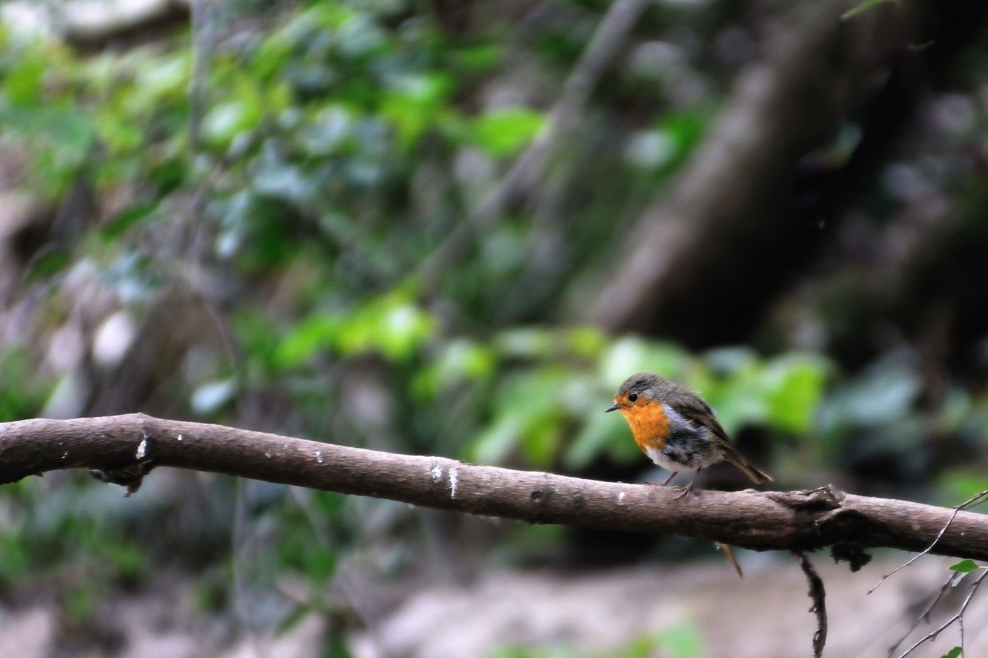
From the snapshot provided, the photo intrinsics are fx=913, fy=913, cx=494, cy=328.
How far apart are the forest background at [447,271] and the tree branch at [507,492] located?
5.44ft

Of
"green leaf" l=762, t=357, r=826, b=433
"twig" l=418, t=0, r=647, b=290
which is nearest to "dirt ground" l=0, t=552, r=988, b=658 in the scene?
"green leaf" l=762, t=357, r=826, b=433

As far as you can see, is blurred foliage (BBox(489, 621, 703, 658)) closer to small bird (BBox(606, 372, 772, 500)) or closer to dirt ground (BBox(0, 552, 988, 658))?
dirt ground (BBox(0, 552, 988, 658))

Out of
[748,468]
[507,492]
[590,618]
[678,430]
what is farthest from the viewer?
[590,618]

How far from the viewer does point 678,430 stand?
2.25 m

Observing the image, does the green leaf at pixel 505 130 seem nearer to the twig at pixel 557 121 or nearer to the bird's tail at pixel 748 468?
the twig at pixel 557 121

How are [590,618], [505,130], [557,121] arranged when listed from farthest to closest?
[557,121]
[590,618]
[505,130]

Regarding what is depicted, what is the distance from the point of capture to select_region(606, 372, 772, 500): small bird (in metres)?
2.24

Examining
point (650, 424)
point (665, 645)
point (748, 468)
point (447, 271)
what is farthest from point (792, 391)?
point (447, 271)

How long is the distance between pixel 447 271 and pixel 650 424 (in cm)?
405

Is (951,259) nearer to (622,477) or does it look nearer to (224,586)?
(622,477)

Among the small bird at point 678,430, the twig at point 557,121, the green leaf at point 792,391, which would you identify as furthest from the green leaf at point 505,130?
the small bird at point 678,430

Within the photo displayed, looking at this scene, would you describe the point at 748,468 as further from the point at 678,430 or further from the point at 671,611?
the point at 671,611

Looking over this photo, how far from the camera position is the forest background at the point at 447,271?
3.77 metres

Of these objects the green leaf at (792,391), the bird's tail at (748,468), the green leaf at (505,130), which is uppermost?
the green leaf at (505,130)
